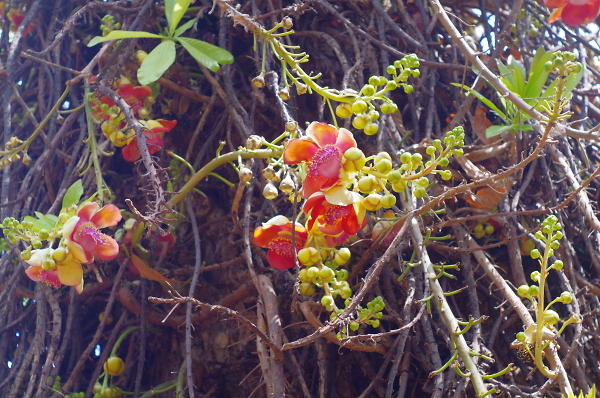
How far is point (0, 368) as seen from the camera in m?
1.25

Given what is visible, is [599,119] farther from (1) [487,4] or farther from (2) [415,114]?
(2) [415,114]

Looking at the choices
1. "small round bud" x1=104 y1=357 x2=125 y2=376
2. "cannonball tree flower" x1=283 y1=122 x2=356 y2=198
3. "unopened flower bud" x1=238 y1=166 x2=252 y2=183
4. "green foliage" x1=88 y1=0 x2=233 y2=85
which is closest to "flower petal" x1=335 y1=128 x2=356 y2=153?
"cannonball tree flower" x1=283 y1=122 x2=356 y2=198

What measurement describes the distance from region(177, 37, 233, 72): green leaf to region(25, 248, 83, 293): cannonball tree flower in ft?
1.53

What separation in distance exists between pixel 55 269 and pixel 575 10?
125 cm

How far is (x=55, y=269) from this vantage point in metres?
0.94

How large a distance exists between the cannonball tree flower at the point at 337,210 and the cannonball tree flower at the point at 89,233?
1.49ft

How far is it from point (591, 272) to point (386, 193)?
824 mm

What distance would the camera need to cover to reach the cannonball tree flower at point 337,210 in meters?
0.67

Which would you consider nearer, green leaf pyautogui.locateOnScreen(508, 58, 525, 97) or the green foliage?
the green foliage

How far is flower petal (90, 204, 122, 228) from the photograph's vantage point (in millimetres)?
962

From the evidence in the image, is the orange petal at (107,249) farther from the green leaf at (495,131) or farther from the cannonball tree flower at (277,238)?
the green leaf at (495,131)

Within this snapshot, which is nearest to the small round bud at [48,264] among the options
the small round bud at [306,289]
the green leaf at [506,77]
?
A: the small round bud at [306,289]

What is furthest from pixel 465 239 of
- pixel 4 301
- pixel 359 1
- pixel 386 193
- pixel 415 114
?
pixel 4 301

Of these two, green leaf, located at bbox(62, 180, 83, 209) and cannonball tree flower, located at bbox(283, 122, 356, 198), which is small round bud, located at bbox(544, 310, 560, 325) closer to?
cannonball tree flower, located at bbox(283, 122, 356, 198)
